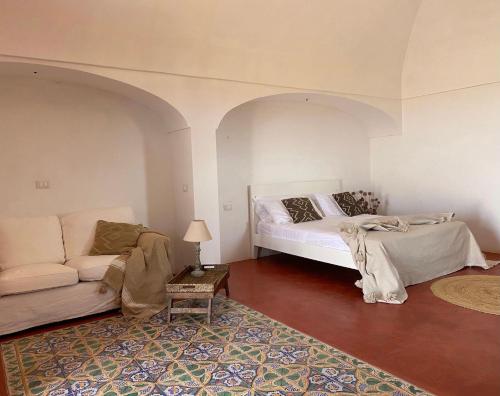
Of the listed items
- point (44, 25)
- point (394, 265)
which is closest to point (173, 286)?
point (394, 265)

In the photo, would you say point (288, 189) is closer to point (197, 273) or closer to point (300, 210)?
point (300, 210)

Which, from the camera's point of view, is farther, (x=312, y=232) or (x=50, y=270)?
(x=312, y=232)

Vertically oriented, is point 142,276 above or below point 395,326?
above

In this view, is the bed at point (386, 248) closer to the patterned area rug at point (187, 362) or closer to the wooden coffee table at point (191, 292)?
the patterned area rug at point (187, 362)

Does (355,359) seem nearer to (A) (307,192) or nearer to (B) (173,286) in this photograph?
(B) (173,286)

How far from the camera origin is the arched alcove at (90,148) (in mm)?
4262

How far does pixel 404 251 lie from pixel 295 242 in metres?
1.35

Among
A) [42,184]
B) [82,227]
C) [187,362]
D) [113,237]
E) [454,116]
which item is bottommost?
[187,362]

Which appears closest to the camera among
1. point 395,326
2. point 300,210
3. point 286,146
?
point 395,326

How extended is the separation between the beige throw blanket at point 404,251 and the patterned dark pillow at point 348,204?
1183 mm

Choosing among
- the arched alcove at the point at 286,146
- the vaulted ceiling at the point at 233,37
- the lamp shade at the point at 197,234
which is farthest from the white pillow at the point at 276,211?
the lamp shade at the point at 197,234

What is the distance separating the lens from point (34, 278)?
344 cm

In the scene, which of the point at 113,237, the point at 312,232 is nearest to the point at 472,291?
the point at 312,232

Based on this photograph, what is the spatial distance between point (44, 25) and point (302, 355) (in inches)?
141
